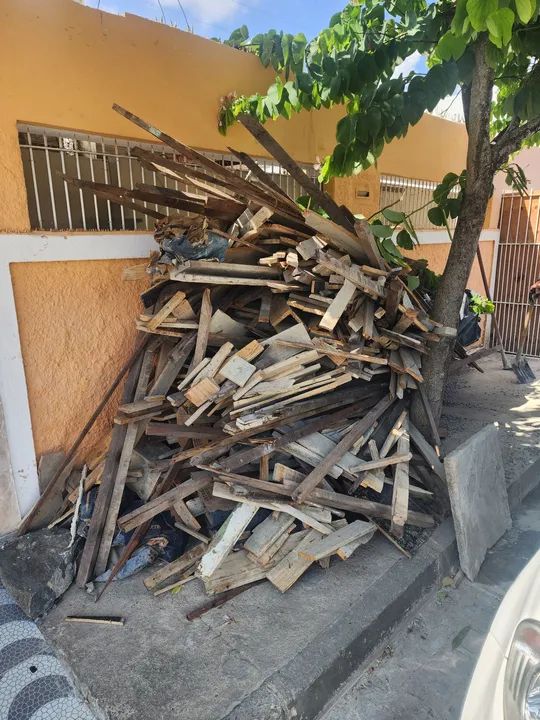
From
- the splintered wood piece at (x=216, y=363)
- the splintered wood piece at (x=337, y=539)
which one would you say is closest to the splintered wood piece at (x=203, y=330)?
the splintered wood piece at (x=216, y=363)

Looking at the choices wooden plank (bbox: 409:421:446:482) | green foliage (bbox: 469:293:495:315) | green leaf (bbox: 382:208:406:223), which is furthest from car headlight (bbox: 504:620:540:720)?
green foliage (bbox: 469:293:495:315)

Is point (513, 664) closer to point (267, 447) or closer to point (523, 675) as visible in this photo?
point (523, 675)

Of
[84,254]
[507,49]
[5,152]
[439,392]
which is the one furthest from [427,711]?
[5,152]

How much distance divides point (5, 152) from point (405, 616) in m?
4.37

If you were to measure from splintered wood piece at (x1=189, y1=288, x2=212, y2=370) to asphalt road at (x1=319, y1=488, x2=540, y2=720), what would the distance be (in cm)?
232

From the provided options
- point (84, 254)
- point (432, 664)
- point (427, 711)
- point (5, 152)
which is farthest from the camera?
point (84, 254)

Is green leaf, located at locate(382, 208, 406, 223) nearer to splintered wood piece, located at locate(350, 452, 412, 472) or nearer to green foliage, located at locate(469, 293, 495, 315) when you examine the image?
splintered wood piece, located at locate(350, 452, 412, 472)

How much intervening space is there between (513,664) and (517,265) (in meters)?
9.29

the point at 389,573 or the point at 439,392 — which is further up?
the point at 439,392

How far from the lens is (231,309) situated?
4.10 metres

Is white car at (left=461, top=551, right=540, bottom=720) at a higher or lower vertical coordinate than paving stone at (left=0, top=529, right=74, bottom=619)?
higher

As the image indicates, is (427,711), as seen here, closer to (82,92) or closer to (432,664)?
(432,664)

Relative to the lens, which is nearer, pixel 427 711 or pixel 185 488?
pixel 427 711

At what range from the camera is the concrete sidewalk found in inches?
95.0
